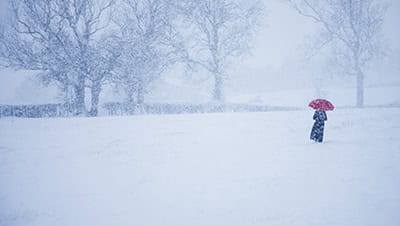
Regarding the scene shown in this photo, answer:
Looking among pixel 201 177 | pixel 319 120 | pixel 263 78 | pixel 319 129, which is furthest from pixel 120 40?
pixel 263 78

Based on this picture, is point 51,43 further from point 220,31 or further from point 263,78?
point 263,78

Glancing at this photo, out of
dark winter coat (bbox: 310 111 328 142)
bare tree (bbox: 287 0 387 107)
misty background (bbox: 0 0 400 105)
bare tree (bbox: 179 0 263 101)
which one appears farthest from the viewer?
misty background (bbox: 0 0 400 105)

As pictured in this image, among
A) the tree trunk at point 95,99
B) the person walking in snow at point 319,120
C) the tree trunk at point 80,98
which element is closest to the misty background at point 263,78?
the tree trunk at point 80,98

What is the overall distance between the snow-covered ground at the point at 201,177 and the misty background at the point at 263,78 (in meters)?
13.4

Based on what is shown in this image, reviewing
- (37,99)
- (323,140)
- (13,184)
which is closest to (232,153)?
(323,140)

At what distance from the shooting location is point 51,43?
21.3 metres

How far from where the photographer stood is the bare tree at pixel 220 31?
2652 centimetres

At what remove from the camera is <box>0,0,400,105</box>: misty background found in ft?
98.3

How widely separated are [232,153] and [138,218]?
504cm

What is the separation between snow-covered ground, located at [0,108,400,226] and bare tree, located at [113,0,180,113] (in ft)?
29.6

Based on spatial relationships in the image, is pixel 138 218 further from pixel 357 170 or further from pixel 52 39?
pixel 52 39

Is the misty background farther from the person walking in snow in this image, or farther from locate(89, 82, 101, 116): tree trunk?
the person walking in snow

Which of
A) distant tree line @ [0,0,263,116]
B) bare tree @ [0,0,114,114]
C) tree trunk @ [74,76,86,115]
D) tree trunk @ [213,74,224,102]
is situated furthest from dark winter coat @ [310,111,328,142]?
tree trunk @ [74,76,86,115]

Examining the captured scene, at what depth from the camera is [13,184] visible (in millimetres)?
8141
